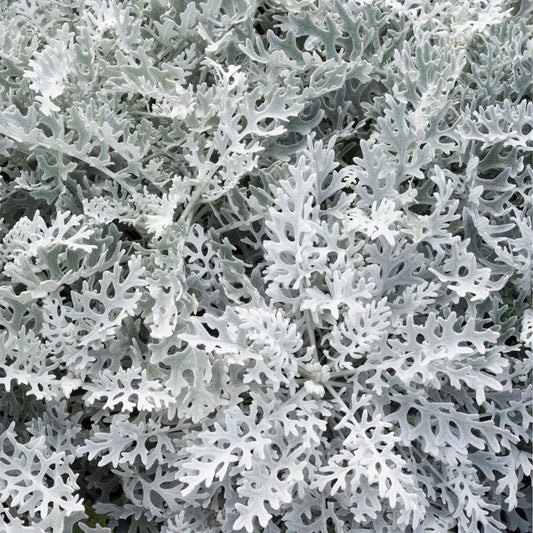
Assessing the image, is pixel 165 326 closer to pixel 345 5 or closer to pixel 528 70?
pixel 345 5

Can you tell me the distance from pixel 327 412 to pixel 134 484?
0.54m

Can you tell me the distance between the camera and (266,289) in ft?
5.76

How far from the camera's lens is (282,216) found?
5.15ft

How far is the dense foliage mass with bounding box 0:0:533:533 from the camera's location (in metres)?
1.55

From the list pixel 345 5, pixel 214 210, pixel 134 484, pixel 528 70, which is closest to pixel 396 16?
pixel 345 5

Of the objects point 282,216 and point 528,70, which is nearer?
point 282,216

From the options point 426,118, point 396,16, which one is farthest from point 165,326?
point 396,16

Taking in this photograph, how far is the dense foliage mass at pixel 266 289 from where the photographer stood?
1.55m

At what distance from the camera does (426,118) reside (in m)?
1.77

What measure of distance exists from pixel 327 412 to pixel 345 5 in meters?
1.19

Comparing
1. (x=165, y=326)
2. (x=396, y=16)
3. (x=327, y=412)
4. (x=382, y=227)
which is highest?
(x=396, y=16)

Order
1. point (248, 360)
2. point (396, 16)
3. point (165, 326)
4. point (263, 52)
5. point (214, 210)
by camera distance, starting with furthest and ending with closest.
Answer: point (396, 16), point (263, 52), point (214, 210), point (248, 360), point (165, 326)

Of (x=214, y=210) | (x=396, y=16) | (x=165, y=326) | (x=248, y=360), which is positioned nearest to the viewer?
(x=165, y=326)

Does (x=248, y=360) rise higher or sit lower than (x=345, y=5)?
lower
